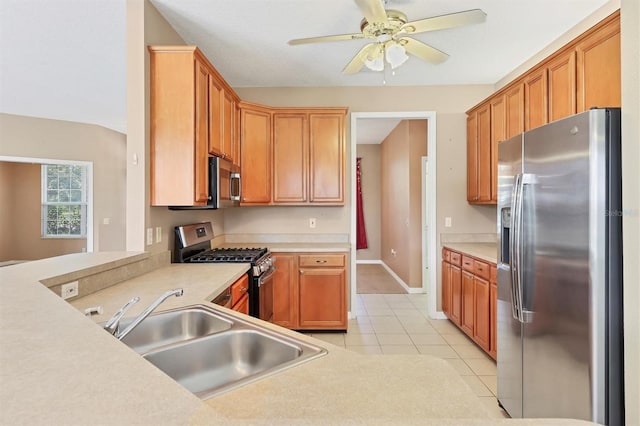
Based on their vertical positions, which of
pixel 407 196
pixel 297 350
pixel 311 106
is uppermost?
pixel 311 106

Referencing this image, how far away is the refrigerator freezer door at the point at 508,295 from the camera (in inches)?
78.5

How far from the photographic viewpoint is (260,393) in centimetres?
78

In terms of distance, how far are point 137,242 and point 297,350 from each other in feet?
5.42

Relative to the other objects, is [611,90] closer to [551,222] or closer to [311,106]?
[551,222]

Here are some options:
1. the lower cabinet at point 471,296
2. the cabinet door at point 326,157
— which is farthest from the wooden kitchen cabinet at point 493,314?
the cabinet door at point 326,157

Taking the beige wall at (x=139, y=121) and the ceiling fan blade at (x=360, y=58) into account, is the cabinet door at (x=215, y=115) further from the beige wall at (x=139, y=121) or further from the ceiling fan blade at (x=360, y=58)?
the ceiling fan blade at (x=360, y=58)

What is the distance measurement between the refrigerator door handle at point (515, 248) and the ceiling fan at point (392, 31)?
0.98m

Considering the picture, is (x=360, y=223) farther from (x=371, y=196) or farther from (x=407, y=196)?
(x=407, y=196)

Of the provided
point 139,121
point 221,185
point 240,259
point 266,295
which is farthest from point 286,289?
point 139,121

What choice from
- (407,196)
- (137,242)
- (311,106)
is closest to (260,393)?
(137,242)

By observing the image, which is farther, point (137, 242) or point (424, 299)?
point (424, 299)

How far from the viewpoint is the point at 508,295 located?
2.08m

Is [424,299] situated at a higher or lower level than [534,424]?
lower

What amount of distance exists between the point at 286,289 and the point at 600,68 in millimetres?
2950
